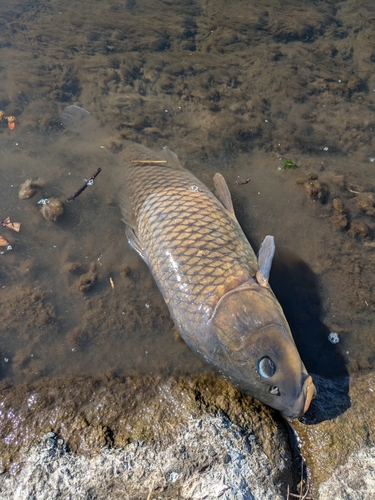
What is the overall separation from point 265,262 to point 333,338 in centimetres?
107

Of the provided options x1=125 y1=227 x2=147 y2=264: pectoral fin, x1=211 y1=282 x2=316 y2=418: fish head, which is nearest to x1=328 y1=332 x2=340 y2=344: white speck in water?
x1=211 y1=282 x2=316 y2=418: fish head

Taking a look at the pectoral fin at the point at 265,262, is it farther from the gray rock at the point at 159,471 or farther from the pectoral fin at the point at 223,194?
the gray rock at the point at 159,471

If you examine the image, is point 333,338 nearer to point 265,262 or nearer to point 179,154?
point 265,262

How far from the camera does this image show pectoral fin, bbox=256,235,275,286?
9.92 feet

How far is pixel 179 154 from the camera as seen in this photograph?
185 inches

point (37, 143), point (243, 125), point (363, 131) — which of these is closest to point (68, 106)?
point (37, 143)

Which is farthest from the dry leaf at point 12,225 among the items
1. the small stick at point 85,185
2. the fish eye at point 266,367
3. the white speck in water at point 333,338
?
the white speck in water at point 333,338

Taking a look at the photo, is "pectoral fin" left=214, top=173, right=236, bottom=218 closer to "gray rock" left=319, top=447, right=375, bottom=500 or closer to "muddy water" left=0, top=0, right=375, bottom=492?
"muddy water" left=0, top=0, right=375, bottom=492

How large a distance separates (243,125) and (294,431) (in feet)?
12.1

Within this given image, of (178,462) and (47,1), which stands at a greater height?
(47,1)

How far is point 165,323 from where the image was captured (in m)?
3.57

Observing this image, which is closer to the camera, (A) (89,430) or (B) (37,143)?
(A) (89,430)

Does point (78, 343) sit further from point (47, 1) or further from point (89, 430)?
point (47, 1)

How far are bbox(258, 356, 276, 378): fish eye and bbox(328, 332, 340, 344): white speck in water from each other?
1133 mm
